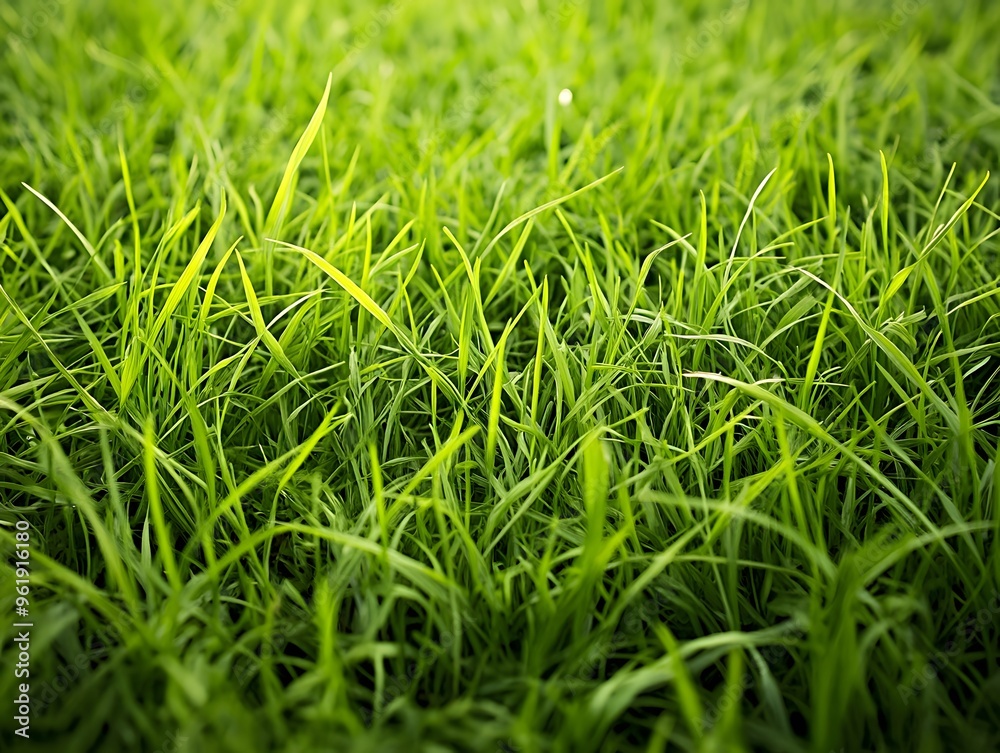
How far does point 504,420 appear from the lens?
1.30 meters

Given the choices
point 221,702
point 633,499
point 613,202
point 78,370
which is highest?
point 78,370

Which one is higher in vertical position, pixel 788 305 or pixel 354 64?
pixel 354 64

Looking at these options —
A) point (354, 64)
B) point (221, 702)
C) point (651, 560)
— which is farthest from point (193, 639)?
point (354, 64)

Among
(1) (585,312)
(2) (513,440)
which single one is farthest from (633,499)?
(1) (585,312)

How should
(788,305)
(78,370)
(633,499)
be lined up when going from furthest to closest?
1. (788,305)
2. (78,370)
3. (633,499)

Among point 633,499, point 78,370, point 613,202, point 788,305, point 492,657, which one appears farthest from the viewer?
point 613,202

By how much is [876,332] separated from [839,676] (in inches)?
25.2

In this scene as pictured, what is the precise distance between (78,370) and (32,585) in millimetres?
403

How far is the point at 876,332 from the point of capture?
4.43 ft

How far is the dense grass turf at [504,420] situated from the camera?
1043 millimetres

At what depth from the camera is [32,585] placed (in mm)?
1174

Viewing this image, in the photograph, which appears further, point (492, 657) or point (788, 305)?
point (788, 305)

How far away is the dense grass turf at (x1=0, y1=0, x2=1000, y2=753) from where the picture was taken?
3.42 ft

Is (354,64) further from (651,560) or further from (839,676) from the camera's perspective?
(839,676)
